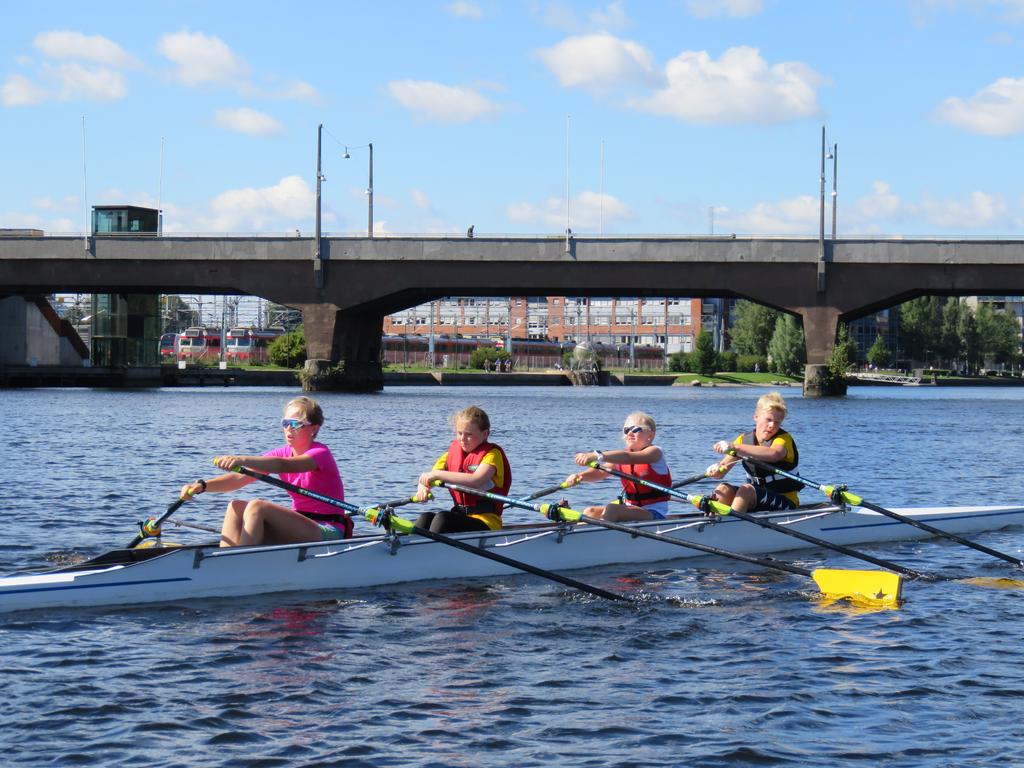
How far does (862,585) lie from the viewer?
12883 mm

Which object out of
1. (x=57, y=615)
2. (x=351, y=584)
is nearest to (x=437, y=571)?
(x=351, y=584)

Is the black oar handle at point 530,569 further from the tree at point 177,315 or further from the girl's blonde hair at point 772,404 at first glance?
the tree at point 177,315

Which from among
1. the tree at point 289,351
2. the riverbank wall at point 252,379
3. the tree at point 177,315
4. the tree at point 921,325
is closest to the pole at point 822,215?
the riverbank wall at point 252,379

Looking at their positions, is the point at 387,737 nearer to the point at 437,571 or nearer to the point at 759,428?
the point at 437,571

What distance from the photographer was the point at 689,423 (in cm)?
4666

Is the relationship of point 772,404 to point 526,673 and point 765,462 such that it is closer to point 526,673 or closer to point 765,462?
point 765,462

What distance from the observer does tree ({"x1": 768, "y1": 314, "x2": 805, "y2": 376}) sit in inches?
5012

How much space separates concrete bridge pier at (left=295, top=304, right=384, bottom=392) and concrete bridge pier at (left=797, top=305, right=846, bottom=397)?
2307 cm

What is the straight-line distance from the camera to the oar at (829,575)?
1273 centimetres

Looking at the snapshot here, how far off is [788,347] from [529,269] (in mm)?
70696

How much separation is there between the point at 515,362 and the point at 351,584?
131 meters

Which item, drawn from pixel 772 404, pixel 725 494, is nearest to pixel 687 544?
pixel 725 494

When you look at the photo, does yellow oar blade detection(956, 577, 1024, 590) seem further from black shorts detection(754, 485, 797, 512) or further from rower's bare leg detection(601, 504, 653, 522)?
rower's bare leg detection(601, 504, 653, 522)

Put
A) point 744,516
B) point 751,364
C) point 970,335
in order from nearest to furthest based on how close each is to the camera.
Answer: point 744,516
point 751,364
point 970,335
